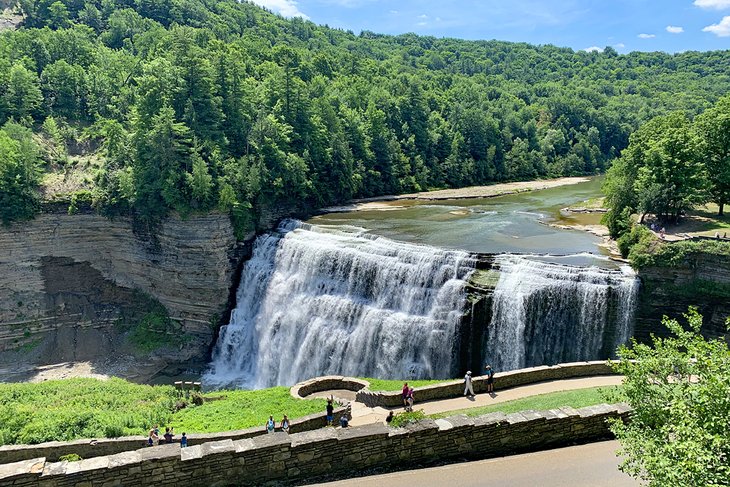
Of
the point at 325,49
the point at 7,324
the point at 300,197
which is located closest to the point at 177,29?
the point at 300,197

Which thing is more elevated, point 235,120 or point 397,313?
point 235,120

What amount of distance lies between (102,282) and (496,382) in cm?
2960

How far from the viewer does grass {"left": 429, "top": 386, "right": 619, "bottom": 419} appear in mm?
15788

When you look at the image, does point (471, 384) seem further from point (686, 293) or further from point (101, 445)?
point (686, 293)

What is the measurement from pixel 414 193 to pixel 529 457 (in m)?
47.6

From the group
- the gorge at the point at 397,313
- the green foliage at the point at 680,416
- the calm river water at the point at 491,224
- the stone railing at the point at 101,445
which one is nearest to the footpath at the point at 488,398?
the stone railing at the point at 101,445

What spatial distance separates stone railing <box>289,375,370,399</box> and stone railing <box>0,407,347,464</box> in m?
4.35

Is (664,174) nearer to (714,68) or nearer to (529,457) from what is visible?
(529,457)

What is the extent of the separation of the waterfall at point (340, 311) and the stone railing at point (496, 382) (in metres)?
6.86

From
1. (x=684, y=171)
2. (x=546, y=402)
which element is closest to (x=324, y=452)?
(x=546, y=402)

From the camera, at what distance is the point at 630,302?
24.0 m

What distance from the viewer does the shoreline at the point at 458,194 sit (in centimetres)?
4822

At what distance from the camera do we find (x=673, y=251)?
2406cm

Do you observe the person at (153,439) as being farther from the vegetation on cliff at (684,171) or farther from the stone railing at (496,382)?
the vegetation on cliff at (684,171)
